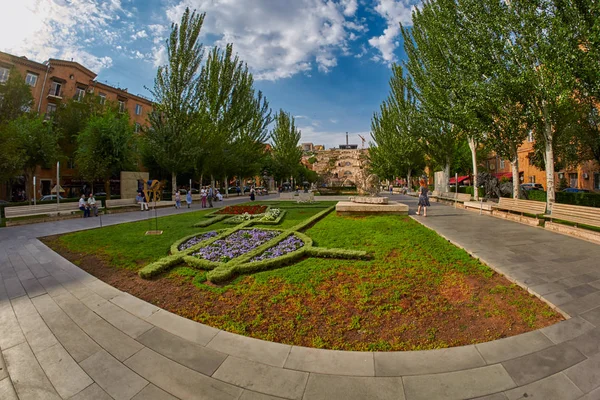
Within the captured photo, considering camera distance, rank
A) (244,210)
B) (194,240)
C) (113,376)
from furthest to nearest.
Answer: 1. (244,210)
2. (194,240)
3. (113,376)

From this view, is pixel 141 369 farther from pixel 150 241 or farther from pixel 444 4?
pixel 444 4

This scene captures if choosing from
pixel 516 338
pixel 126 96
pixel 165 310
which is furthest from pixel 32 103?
pixel 516 338

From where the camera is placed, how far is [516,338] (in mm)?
3385

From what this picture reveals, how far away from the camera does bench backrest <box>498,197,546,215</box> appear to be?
34.8 ft

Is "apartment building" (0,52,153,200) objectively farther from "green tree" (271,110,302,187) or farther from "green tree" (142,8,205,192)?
"green tree" (271,110,302,187)

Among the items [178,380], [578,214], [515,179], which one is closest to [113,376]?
[178,380]

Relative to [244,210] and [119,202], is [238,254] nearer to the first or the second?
[244,210]

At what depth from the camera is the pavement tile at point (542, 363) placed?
9.13 ft

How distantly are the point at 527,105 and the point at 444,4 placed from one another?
6894 millimetres

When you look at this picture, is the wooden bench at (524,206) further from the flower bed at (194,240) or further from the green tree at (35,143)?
the green tree at (35,143)

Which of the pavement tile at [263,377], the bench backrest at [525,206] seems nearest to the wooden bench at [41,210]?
the pavement tile at [263,377]

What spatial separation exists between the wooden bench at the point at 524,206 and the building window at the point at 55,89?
157 feet

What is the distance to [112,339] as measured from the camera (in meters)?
3.60

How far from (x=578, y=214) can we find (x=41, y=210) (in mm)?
23433
